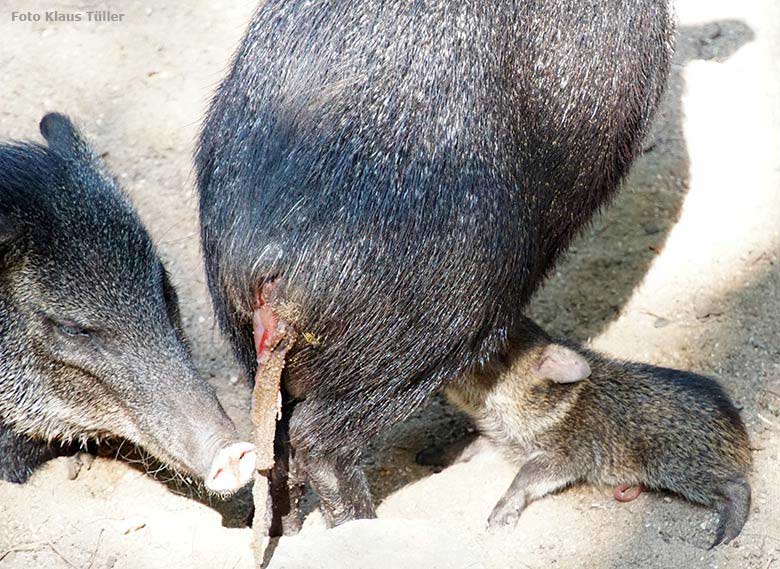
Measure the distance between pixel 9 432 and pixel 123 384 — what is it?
510 millimetres

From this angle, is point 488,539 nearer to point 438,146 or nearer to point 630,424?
point 630,424

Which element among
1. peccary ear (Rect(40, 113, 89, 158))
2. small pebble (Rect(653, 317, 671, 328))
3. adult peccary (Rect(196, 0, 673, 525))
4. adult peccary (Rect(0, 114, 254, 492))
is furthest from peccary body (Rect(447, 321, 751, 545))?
peccary ear (Rect(40, 113, 89, 158))

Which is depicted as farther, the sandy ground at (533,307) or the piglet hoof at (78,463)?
the piglet hoof at (78,463)

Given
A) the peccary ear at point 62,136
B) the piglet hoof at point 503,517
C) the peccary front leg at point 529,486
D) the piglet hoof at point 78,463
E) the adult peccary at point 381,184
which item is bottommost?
the piglet hoof at point 78,463

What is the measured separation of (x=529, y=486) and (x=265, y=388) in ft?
3.66

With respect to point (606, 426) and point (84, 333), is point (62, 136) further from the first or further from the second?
point (606, 426)

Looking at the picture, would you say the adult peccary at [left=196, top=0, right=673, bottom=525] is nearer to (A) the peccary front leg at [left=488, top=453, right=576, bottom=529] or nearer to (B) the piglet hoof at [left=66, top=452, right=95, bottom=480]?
(A) the peccary front leg at [left=488, top=453, right=576, bottom=529]

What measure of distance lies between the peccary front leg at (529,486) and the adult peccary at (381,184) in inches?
24.1

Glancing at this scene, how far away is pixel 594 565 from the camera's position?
3.37m

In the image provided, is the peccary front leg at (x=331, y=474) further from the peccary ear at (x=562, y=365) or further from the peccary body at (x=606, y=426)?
the peccary ear at (x=562, y=365)

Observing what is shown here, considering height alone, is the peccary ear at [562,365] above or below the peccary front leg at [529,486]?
above

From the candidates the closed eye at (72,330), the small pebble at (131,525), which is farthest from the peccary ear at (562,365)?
the closed eye at (72,330)

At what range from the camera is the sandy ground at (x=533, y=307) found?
3.37 m

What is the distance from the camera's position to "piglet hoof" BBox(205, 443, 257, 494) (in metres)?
3.10
